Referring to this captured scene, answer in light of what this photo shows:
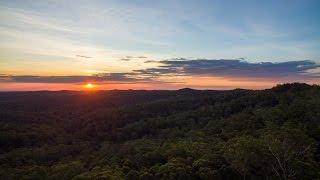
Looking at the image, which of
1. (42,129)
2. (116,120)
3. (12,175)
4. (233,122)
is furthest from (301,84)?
(12,175)

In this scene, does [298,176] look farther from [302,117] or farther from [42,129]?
[42,129]

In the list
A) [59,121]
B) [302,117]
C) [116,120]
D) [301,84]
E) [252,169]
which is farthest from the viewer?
[59,121]

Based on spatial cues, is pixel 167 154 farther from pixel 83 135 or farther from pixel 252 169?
pixel 83 135

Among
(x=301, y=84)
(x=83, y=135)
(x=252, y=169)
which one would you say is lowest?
(x=83, y=135)

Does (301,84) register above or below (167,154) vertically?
above

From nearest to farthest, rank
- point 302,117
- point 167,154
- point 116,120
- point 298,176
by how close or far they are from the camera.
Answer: point 298,176 < point 167,154 < point 302,117 < point 116,120

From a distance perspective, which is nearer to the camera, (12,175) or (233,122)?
(12,175)

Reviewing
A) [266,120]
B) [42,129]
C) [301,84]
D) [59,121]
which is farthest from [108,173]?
[59,121]
